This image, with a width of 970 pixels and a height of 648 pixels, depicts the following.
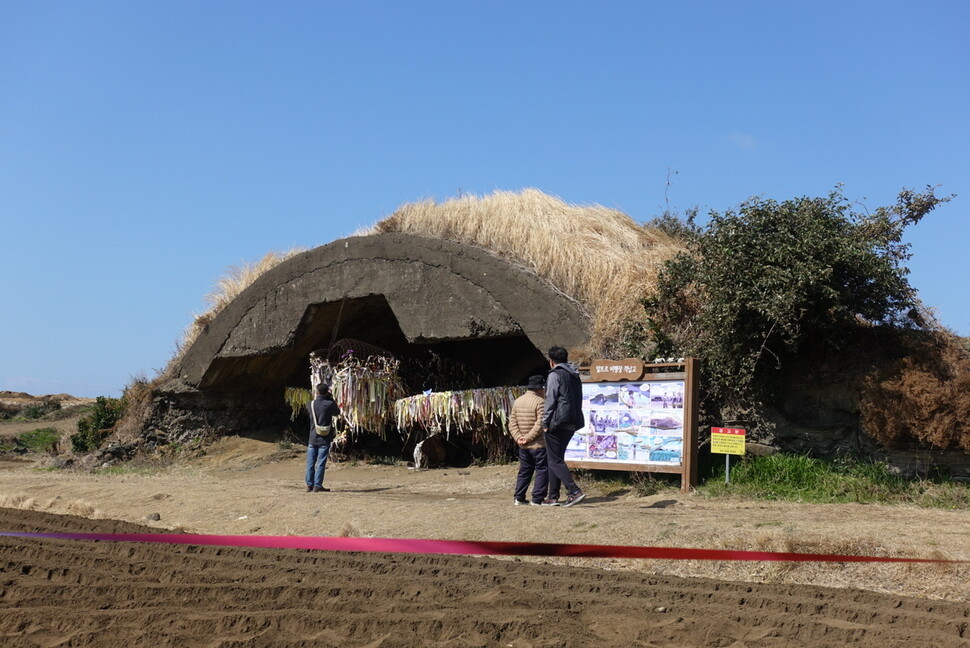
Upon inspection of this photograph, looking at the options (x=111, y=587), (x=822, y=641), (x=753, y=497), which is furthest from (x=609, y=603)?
(x=753, y=497)

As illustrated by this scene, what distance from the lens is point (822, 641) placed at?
4867mm

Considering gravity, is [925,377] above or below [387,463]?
above

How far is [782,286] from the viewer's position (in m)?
10.6

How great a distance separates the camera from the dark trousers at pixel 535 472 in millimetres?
10219

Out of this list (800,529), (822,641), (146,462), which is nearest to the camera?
(822,641)

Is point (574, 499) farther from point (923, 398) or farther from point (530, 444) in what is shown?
point (923, 398)

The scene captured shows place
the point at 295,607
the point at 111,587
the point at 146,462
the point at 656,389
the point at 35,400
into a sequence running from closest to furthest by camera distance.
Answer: the point at 295,607 < the point at 111,587 < the point at 656,389 < the point at 146,462 < the point at 35,400

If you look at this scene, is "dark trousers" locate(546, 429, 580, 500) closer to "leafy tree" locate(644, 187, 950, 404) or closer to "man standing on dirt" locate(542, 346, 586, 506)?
"man standing on dirt" locate(542, 346, 586, 506)

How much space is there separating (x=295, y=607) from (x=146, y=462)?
1354 centimetres

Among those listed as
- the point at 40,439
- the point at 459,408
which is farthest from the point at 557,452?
the point at 40,439

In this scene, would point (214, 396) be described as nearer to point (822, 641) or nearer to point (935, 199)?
point (935, 199)

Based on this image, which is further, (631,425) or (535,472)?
(631,425)

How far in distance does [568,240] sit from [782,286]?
15.2 ft

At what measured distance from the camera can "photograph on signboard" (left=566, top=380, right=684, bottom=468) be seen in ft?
35.7
